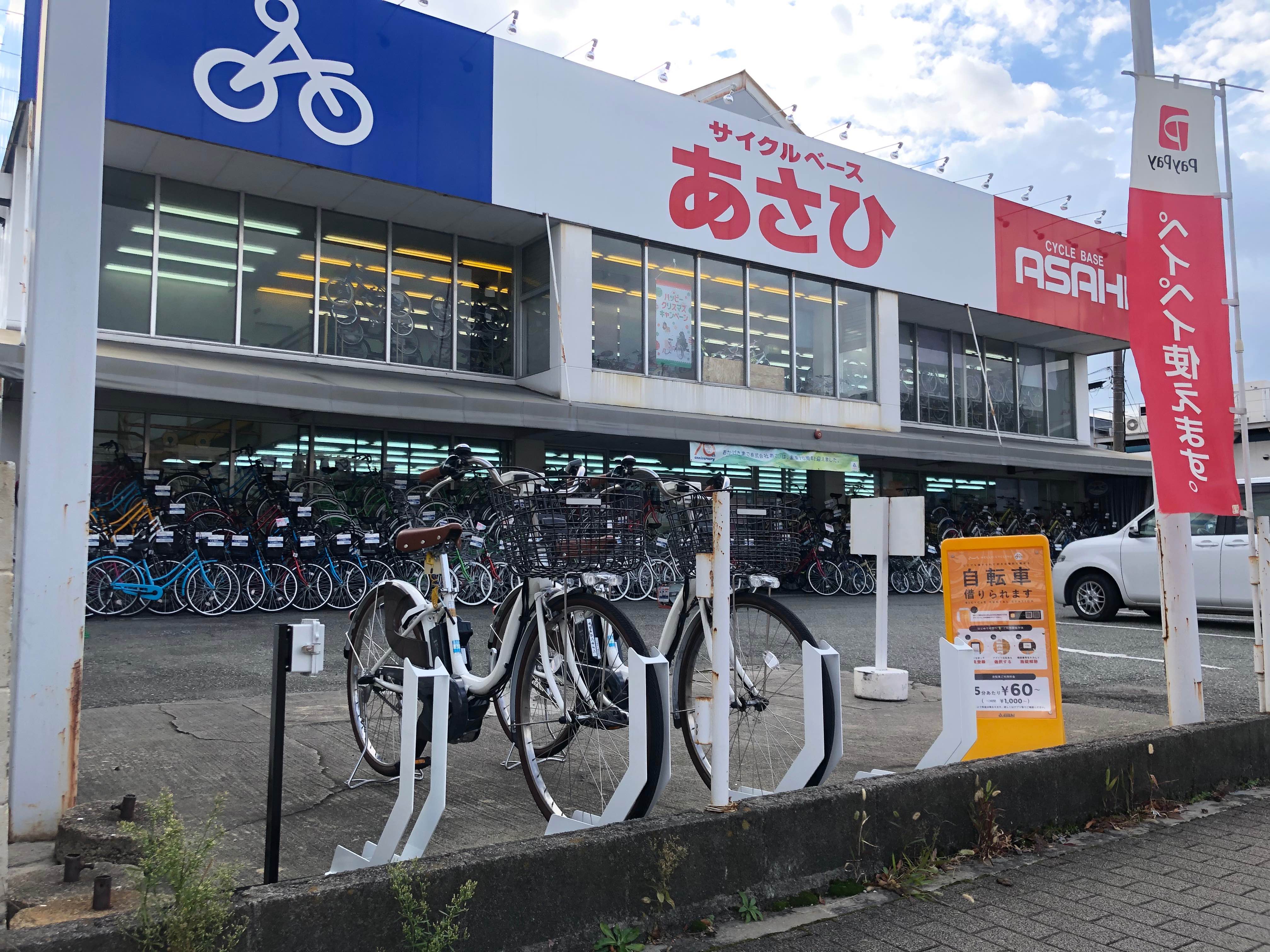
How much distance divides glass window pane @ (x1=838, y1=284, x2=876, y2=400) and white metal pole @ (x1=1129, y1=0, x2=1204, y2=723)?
45.4ft

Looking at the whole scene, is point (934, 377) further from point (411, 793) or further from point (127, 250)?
point (411, 793)

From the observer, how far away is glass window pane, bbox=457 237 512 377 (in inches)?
614

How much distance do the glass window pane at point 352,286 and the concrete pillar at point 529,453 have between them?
255 centimetres

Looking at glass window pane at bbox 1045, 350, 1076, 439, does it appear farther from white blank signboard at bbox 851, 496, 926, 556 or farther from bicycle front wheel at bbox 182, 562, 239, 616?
white blank signboard at bbox 851, 496, 926, 556

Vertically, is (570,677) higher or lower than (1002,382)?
lower

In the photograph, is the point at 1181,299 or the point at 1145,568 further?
the point at 1145,568

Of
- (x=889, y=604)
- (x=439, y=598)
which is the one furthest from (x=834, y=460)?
(x=439, y=598)

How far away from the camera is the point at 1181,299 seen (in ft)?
15.9

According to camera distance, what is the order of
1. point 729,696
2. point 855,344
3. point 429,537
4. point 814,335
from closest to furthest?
1. point 729,696
2. point 429,537
3. point 814,335
4. point 855,344

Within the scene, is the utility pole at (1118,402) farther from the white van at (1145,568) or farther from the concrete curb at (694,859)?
the concrete curb at (694,859)

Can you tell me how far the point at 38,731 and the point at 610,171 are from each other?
1349cm

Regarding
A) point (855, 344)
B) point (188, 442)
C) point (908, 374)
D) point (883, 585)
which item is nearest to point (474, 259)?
point (188, 442)

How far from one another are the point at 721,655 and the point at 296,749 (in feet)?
8.70

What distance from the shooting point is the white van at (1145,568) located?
10.5m
